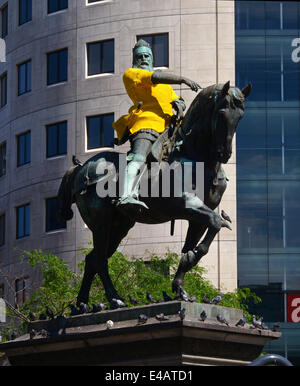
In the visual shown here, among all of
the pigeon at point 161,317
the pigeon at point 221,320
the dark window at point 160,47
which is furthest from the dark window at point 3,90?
the pigeon at point 161,317

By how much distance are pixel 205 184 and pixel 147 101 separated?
2375 millimetres

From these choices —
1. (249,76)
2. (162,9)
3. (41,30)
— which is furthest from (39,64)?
(249,76)

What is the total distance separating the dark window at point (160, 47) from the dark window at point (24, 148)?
8709 mm

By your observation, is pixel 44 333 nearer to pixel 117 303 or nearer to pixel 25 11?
pixel 117 303

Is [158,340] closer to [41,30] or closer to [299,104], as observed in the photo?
[299,104]

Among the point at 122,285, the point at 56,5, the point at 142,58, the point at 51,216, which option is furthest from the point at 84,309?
the point at 56,5

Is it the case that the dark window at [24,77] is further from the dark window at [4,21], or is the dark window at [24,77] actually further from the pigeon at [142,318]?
the pigeon at [142,318]

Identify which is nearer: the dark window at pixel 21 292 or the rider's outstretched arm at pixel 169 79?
the rider's outstretched arm at pixel 169 79

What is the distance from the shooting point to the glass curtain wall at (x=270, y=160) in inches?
2312

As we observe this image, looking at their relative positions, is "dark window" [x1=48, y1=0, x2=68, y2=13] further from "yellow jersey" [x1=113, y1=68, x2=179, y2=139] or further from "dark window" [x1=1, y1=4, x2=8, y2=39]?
"yellow jersey" [x1=113, y1=68, x2=179, y2=139]

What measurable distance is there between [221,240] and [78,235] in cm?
722

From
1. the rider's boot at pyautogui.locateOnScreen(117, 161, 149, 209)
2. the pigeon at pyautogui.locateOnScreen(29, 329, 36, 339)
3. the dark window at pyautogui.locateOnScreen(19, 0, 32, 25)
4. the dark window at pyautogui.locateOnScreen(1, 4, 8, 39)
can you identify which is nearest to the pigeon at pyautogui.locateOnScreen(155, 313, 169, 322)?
the rider's boot at pyautogui.locateOnScreen(117, 161, 149, 209)

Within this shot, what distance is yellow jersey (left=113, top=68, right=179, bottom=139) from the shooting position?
2362cm

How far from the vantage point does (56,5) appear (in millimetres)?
66562
